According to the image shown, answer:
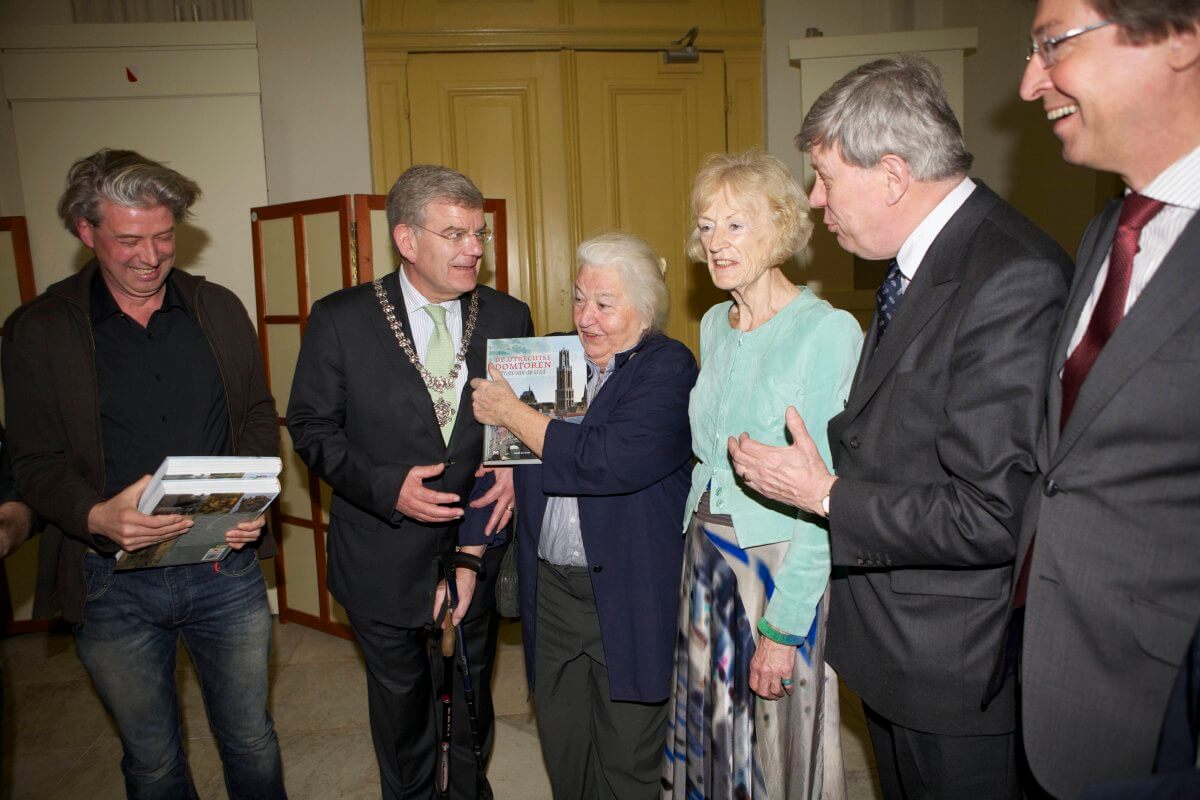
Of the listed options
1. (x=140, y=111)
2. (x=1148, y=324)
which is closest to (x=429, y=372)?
(x=1148, y=324)

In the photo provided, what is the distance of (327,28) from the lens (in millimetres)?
4379

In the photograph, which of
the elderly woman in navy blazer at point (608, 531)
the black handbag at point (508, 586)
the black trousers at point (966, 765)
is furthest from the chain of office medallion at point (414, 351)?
the black trousers at point (966, 765)

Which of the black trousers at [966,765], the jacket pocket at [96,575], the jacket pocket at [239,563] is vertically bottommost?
the black trousers at [966,765]

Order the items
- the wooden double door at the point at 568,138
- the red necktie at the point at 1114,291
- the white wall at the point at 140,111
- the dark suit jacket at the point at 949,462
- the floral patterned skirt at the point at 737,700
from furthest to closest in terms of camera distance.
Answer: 1. the wooden double door at the point at 568,138
2. the white wall at the point at 140,111
3. the floral patterned skirt at the point at 737,700
4. the dark suit jacket at the point at 949,462
5. the red necktie at the point at 1114,291

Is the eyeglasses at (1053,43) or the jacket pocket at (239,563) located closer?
the eyeglasses at (1053,43)

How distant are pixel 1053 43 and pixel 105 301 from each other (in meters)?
2.22

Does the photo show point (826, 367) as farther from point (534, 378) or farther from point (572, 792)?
point (572, 792)

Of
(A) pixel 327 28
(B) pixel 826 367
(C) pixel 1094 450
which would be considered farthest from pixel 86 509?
(A) pixel 327 28

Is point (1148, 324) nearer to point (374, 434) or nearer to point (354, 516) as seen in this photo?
point (374, 434)

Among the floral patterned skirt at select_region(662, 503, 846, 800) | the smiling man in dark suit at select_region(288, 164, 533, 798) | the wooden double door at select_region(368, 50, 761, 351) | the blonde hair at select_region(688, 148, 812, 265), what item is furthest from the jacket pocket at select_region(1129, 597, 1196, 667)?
the wooden double door at select_region(368, 50, 761, 351)

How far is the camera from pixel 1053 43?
48.6 inches

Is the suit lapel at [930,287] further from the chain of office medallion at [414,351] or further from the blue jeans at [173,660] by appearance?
the blue jeans at [173,660]

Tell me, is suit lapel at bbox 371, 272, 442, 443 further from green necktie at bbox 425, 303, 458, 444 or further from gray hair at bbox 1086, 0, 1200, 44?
gray hair at bbox 1086, 0, 1200, 44

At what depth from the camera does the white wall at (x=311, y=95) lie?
4.34 meters
